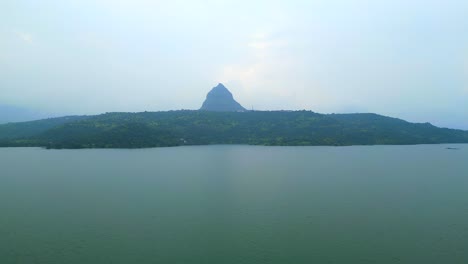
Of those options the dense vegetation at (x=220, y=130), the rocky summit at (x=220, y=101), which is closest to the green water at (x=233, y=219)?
the dense vegetation at (x=220, y=130)

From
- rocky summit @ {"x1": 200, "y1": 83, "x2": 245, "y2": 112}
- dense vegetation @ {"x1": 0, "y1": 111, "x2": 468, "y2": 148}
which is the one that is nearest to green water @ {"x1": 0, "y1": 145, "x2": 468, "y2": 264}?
dense vegetation @ {"x1": 0, "y1": 111, "x2": 468, "y2": 148}

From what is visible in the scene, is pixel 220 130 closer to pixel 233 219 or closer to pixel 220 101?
pixel 220 101

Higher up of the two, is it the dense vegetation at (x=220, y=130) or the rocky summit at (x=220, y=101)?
the rocky summit at (x=220, y=101)

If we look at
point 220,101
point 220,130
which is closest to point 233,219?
point 220,130

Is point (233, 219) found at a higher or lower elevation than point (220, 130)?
lower

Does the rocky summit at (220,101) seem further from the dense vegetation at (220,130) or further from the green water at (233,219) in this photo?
the green water at (233,219)

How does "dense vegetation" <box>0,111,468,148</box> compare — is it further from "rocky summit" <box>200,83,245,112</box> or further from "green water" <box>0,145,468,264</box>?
"green water" <box>0,145,468,264</box>
